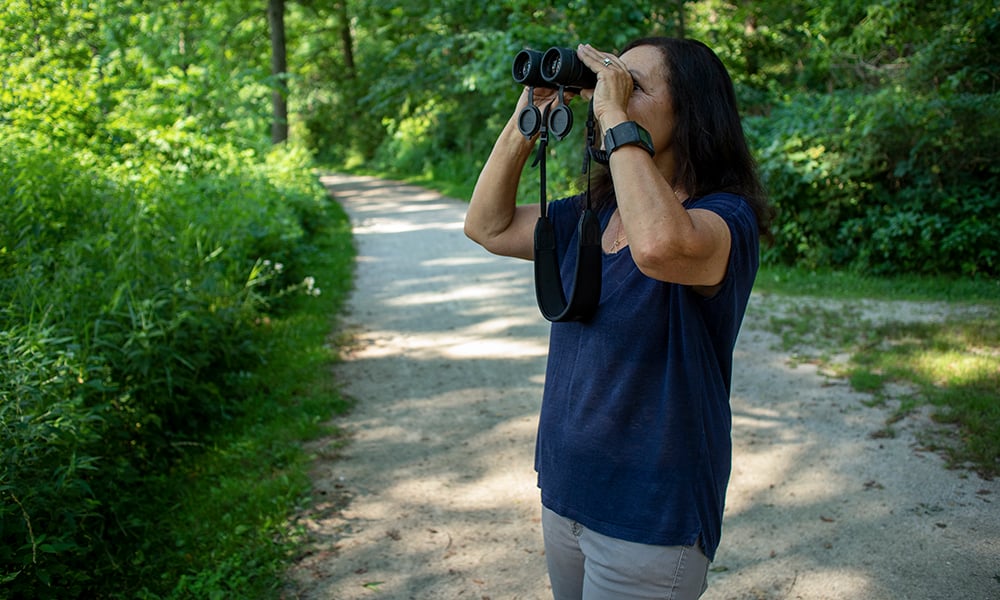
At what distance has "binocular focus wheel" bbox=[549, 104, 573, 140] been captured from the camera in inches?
71.5

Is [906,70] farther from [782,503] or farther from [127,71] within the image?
[127,71]

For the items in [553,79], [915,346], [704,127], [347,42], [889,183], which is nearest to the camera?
[704,127]

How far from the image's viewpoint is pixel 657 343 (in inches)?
65.7

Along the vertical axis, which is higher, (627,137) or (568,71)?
(568,71)

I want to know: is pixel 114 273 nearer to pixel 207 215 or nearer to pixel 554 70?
pixel 207 215

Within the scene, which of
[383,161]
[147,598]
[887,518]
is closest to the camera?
[147,598]

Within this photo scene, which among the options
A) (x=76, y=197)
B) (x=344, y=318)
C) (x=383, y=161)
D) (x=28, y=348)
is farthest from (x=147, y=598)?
(x=383, y=161)

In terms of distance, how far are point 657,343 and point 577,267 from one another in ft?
0.73

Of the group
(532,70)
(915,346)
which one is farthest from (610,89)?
(915,346)

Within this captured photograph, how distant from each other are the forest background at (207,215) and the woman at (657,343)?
198cm

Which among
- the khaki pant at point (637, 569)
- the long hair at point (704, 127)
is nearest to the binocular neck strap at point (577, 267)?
the long hair at point (704, 127)

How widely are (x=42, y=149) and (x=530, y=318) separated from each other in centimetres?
428

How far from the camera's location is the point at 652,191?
1583 millimetres

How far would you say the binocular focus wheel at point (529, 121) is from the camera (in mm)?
1946
